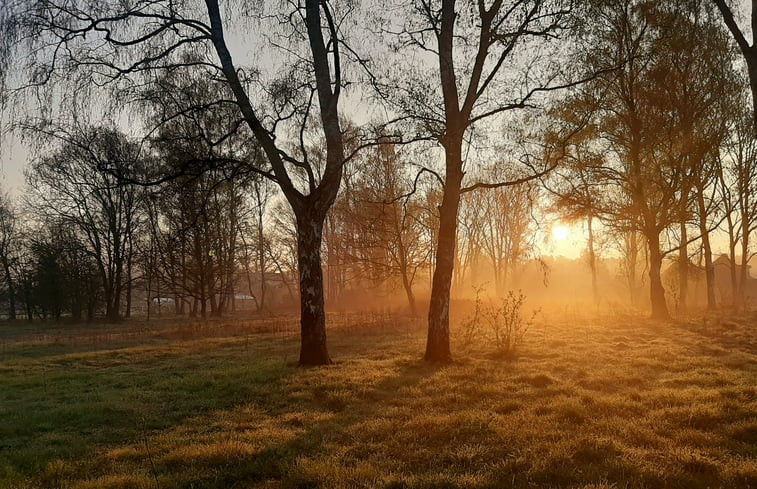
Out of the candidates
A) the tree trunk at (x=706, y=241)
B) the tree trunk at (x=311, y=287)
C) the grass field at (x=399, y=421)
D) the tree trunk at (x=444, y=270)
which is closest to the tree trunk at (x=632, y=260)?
the tree trunk at (x=706, y=241)

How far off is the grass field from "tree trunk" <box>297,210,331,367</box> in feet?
1.95

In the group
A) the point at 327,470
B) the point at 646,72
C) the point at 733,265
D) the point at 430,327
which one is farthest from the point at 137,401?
the point at 733,265

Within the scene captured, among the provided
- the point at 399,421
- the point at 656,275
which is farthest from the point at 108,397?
the point at 656,275

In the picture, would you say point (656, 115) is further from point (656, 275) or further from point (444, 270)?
point (444, 270)

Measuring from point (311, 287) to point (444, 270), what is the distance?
9.10ft

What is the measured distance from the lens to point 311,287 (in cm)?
914

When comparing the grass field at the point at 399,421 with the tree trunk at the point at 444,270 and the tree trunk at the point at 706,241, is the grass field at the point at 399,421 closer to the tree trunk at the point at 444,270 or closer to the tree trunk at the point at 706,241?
the tree trunk at the point at 444,270

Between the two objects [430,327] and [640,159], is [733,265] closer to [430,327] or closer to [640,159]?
[640,159]

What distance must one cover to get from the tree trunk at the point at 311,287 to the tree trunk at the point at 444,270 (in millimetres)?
2302

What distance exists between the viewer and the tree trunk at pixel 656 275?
16.7m

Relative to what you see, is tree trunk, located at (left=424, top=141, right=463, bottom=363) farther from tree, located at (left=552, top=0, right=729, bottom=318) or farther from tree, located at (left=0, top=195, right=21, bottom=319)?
tree, located at (left=0, top=195, right=21, bottom=319)

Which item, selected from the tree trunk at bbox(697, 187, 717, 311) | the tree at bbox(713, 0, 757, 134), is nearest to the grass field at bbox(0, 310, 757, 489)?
the tree at bbox(713, 0, 757, 134)

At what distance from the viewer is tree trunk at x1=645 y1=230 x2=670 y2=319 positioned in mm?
16655

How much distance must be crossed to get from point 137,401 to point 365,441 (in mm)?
4505
